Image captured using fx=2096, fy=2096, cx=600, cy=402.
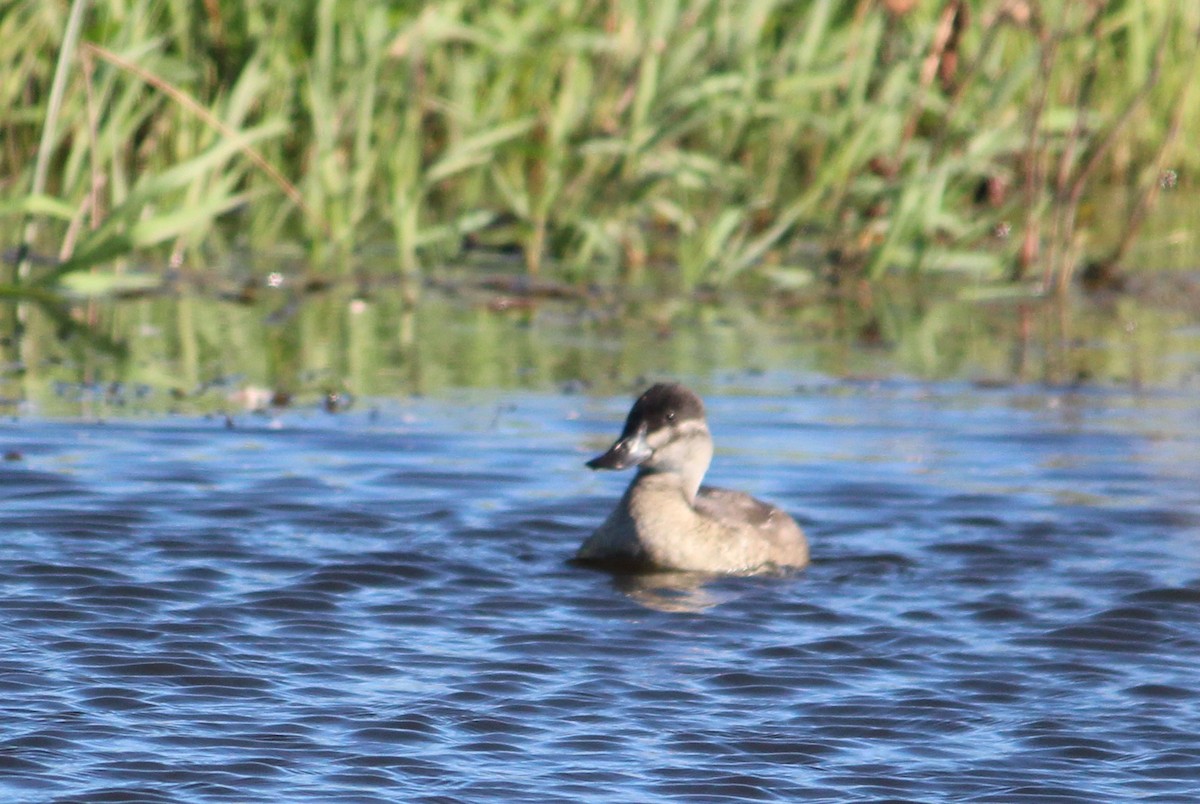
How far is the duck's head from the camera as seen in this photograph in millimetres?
7484

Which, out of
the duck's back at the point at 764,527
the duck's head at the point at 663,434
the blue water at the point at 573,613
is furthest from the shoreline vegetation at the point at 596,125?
the duck's back at the point at 764,527

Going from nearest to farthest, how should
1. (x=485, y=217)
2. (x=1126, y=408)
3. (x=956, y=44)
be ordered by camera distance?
(x=1126, y=408) < (x=485, y=217) < (x=956, y=44)

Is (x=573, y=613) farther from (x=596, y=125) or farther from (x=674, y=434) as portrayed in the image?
(x=596, y=125)

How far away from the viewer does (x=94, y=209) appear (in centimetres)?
931

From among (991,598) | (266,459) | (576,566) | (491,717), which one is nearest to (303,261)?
(266,459)

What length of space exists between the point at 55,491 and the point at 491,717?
3.11 m

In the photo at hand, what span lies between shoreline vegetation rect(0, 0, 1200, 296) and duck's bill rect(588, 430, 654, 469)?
400 centimetres

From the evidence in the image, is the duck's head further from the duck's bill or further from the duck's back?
the duck's back

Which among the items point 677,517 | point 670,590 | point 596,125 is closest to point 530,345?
point 596,125

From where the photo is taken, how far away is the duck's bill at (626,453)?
7.45 m

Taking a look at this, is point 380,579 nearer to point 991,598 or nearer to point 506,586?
point 506,586

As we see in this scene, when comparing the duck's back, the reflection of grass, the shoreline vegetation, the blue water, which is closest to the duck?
the duck's back

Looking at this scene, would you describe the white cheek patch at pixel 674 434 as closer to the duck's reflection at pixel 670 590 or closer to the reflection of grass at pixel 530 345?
the duck's reflection at pixel 670 590

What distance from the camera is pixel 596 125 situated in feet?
43.2
